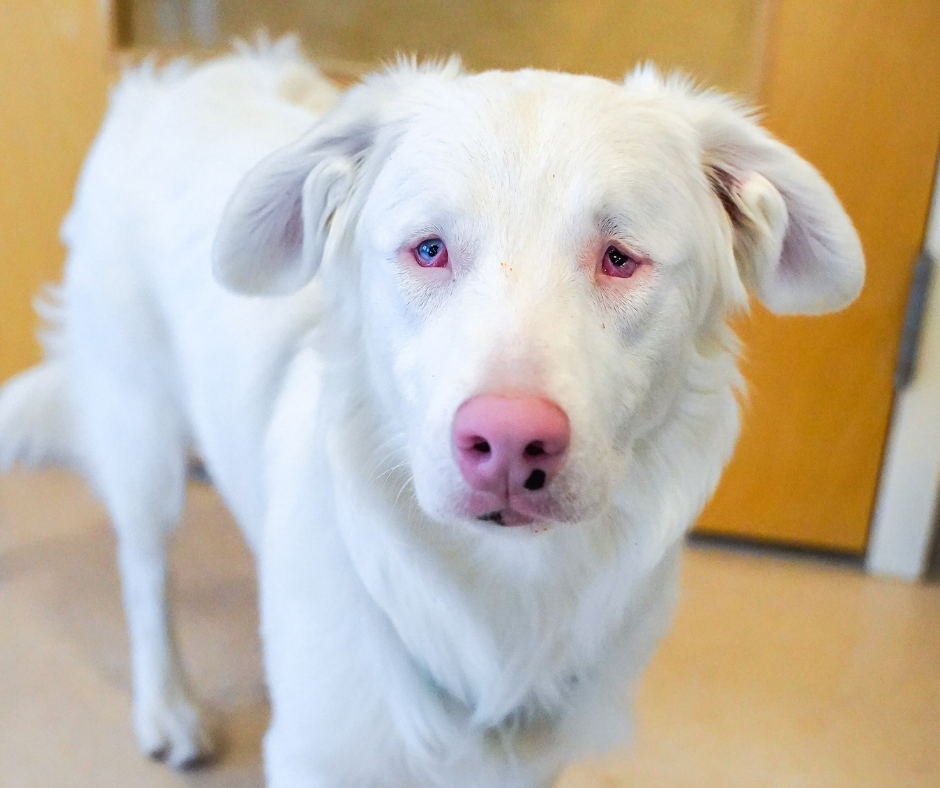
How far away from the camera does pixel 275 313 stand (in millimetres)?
1304

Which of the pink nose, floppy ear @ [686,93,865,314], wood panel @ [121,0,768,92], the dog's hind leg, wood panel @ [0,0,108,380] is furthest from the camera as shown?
wood panel @ [0,0,108,380]

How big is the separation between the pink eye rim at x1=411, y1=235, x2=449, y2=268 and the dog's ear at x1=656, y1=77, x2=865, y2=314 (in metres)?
0.34

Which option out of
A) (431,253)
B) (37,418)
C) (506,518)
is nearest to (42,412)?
(37,418)

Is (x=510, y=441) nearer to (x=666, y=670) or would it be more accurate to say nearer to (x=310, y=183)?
(x=310, y=183)

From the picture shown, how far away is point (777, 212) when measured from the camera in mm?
988

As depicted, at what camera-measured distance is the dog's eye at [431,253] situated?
2.88 feet

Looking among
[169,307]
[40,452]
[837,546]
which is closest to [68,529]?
[40,452]

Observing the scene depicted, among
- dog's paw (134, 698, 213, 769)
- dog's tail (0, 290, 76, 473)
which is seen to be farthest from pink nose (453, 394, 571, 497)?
dog's tail (0, 290, 76, 473)

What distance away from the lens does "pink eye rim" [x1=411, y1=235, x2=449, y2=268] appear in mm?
876

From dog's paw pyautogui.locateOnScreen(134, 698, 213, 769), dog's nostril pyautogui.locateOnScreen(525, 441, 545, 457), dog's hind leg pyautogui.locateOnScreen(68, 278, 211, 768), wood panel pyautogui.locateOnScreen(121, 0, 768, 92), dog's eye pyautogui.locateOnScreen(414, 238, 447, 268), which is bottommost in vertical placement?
dog's paw pyautogui.locateOnScreen(134, 698, 213, 769)

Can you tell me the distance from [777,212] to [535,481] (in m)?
0.47

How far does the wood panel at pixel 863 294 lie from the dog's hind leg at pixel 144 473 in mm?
1300

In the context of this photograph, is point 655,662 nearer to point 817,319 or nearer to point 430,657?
point 817,319

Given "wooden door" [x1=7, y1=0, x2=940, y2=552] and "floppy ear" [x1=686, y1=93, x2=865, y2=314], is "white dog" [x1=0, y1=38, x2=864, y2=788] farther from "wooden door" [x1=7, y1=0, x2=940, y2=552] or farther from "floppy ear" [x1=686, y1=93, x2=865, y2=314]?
"wooden door" [x1=7, y1=0, x2=940, y2=552]
